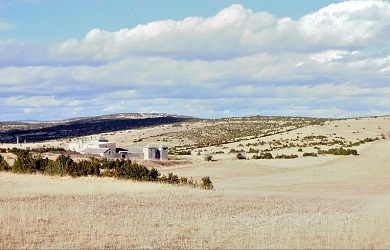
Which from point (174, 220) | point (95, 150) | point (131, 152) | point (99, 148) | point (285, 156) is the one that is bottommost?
point (285, 156)

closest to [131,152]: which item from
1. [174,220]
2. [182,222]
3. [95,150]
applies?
[95,150]

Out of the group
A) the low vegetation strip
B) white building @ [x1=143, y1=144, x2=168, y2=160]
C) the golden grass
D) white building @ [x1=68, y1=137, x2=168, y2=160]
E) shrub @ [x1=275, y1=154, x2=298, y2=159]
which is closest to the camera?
the golden grass

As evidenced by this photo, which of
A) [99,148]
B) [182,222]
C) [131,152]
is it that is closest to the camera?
[182,222]

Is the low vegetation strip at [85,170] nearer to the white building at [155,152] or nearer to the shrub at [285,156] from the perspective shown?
the white building at [155,152]

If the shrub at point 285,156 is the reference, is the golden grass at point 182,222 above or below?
above

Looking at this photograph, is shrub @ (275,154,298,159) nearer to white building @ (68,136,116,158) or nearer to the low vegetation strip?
white building @ (68,136,116,158)

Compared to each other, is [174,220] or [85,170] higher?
[174,220]

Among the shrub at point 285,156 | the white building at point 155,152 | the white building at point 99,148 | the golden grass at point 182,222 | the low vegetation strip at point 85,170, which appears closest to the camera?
the golden grass at point 182,222

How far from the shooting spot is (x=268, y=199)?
2825cm

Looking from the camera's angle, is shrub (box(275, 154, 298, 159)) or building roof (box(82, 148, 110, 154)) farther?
building roof (box(82, 148, 110, 154))

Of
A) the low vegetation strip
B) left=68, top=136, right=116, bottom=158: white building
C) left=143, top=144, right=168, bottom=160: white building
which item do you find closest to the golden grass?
the low vegetation strip

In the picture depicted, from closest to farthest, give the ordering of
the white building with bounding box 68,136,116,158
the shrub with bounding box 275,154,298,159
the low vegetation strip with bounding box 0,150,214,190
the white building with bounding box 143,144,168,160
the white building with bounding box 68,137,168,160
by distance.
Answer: the low vegetation strip with bounding box 0,150,214,190, the shrub with bounding box 275,154,298,159, the white building with bounding box 68,136,116,158, the white building with bounding box 68,137,168,160, the white building with bounding box 143,144,168,160

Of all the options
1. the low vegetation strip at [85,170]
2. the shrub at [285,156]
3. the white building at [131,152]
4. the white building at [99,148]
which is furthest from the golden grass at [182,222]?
the white building at [131,152]

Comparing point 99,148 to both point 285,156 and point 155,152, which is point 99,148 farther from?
point 285,156
